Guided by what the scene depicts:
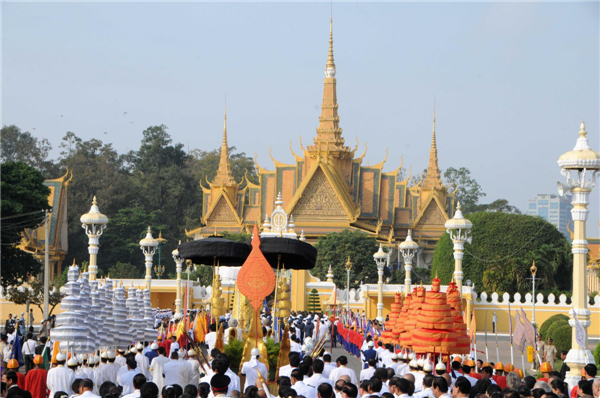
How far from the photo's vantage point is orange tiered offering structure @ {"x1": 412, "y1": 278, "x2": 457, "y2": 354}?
480 inches

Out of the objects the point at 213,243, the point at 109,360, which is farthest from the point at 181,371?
the point at 213,243

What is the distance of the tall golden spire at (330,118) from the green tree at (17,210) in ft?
75.1

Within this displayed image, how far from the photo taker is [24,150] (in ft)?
208

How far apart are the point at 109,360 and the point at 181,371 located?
120 cm

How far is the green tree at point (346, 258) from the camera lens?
142 ft

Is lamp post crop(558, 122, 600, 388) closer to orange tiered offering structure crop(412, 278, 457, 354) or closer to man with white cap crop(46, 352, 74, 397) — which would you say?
orange tiered offering structure crop(412, 278, 457, 354)

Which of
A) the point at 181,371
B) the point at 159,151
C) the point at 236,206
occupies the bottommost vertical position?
the point at 181,371

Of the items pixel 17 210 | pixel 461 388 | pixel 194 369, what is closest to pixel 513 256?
pixel 17 210

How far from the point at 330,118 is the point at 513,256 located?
1823 centimetres

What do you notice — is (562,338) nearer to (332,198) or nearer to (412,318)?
(412,318)

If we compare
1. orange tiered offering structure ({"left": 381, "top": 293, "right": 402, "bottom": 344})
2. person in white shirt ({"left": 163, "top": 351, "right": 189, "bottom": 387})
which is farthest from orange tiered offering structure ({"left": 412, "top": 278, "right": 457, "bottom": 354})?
orange tiered offering structure ({"left": 381, "top": 293, "right": 402, "bottom": 344})

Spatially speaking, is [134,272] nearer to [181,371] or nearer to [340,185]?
[340,185]

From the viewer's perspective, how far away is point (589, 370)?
32.3ft

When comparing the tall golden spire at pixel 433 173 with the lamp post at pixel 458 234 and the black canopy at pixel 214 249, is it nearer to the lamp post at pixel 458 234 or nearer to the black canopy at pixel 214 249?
the lamp post at pixel 458 234
